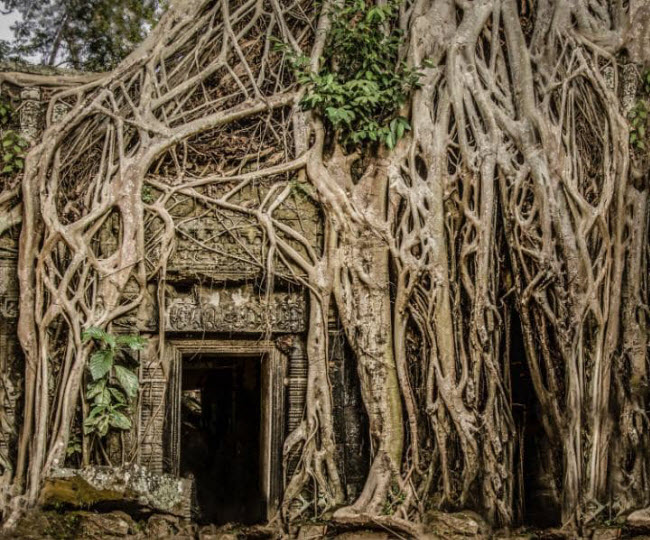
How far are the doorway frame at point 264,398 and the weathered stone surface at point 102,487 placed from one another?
557 millimetres

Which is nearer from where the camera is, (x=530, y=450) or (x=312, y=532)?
(x=312, y=532)

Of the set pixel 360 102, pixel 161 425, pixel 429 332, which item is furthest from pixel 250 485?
pixel 360 102

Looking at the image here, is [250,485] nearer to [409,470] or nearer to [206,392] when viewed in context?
[206,392]

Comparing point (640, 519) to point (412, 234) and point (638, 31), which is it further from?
point (638, 31)

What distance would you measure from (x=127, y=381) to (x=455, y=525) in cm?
→ 224

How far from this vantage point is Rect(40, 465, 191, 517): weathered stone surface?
4363 millimetres

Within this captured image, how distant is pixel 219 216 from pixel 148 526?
207cm

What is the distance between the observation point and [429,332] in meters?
5.04

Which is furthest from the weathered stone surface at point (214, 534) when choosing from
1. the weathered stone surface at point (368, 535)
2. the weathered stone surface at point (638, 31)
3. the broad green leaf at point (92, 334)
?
the weathered stone surface at point (638, 31)

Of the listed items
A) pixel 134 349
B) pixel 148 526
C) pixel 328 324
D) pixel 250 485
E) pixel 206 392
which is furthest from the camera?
pixel 206 392

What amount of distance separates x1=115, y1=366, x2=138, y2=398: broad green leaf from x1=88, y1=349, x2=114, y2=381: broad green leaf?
3.1 inches

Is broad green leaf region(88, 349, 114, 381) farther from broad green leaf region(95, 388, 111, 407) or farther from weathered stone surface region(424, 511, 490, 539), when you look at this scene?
weathered stone surface region(424, 511, 490, 539)

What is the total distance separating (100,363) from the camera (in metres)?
4.67

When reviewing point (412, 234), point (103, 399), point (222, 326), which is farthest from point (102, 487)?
point (412, 234)
